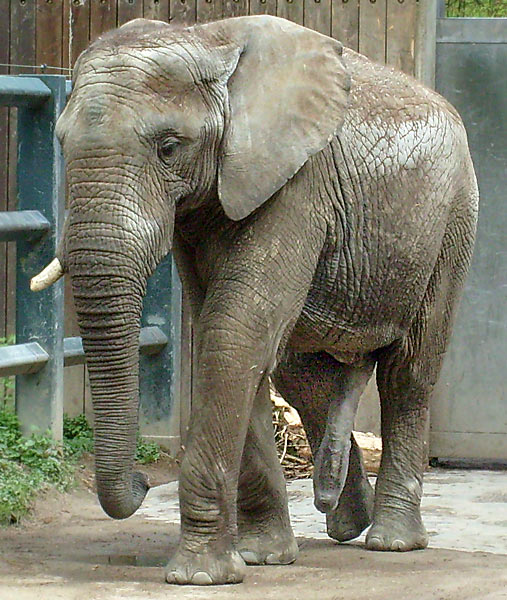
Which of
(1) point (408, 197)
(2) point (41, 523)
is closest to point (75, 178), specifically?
(1) point (408, 197)

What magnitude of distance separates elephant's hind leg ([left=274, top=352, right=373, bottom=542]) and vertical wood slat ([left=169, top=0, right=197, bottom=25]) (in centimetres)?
296

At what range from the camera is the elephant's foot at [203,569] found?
17.0 feet

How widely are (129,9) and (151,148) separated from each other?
12.9ft

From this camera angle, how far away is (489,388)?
8.75 meters

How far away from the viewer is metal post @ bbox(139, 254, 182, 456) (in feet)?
27.9

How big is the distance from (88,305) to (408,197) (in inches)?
60.6

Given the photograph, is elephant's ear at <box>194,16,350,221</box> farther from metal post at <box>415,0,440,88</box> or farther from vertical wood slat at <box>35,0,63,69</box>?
vertical wood slat at <box>35,0,63,69</box>

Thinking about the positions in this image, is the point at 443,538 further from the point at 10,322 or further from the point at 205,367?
the point at 10,322

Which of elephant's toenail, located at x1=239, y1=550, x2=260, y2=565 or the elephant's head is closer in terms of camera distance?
the elephant's head

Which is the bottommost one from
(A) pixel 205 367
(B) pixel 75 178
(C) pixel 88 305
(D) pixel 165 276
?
(D) pixel 165 276

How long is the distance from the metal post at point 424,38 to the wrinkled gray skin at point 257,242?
2337 millimetres

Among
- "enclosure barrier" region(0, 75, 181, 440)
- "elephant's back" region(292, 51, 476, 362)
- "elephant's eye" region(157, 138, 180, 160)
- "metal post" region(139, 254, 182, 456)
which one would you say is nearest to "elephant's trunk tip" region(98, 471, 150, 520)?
"elephant's back" region(292, 51, 476, 362)

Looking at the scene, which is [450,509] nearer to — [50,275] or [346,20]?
[346,20]

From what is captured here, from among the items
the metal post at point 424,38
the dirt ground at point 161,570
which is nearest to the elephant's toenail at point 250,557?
the dirt ground at point 161,570
